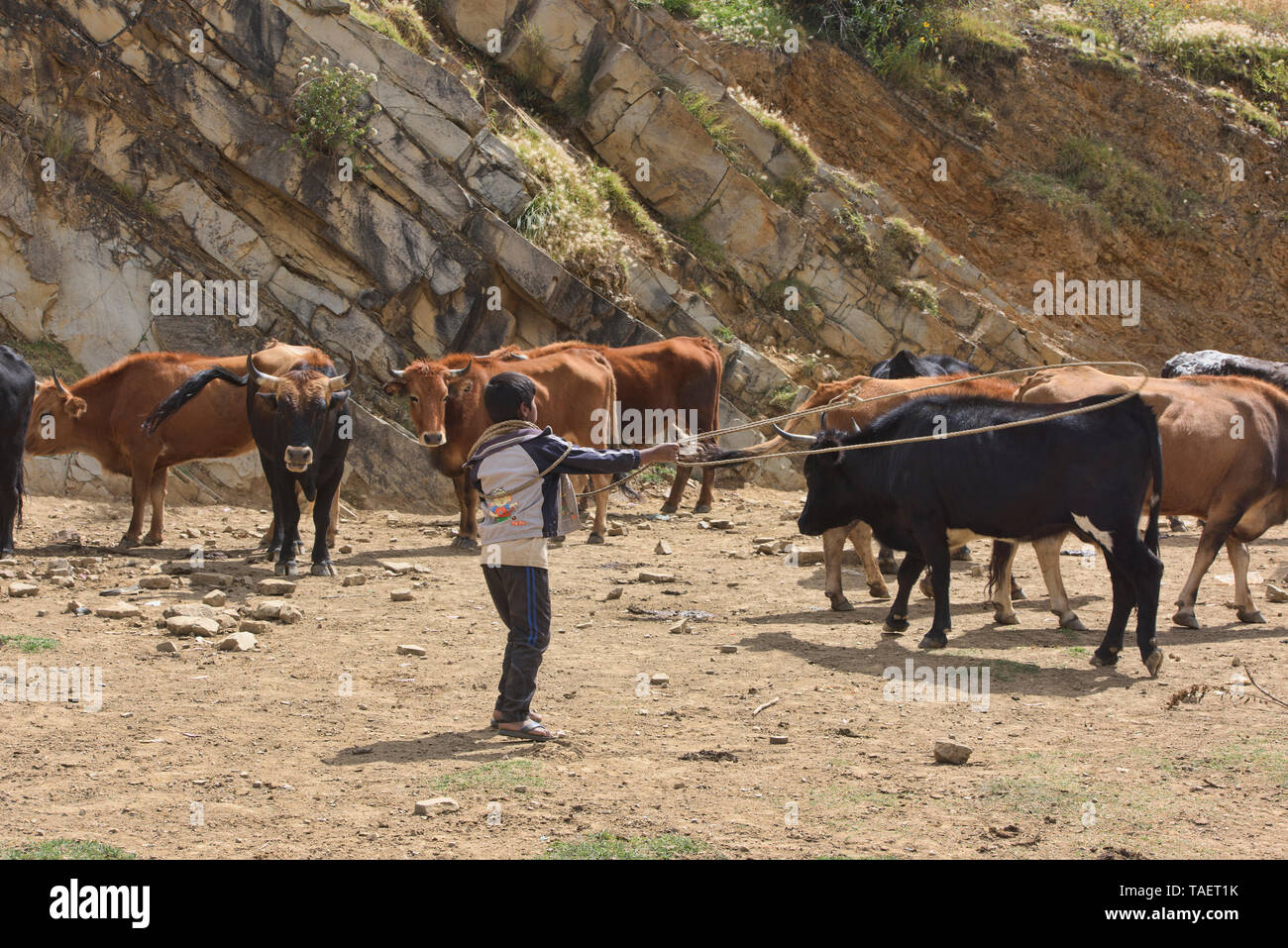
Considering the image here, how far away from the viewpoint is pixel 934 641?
29.6 feet

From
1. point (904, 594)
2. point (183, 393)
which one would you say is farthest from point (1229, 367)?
point (183, 393)

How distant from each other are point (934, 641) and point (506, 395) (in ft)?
13.2

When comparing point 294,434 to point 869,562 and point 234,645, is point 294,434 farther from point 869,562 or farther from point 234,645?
point 869,562

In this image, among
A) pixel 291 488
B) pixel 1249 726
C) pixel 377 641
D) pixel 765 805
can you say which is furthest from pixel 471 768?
pixel 291 488

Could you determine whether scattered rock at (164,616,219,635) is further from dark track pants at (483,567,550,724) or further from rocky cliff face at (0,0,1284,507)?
rocky cliff face at (0,0,1284,507)

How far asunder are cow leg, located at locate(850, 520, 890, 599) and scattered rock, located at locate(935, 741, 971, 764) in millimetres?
4723

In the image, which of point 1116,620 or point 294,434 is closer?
point 1116,620

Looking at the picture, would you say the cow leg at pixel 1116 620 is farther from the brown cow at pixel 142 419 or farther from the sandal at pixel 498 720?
the brown cow at pixel 142 419

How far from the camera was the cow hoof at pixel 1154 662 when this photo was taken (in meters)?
8.18

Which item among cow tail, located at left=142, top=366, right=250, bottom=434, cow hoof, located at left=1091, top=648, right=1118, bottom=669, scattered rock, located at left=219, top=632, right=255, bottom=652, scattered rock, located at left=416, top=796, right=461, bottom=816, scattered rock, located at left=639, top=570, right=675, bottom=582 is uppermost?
cow tail, located at left=142, top=366, right=250, bottom=434

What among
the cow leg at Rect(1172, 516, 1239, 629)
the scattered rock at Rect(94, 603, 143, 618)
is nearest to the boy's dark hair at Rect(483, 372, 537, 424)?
the scattered rock at Rect(94, 603, 143, 618)

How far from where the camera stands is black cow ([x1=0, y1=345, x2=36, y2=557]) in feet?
39.9

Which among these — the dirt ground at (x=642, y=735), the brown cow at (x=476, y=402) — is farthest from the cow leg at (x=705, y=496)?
the dirt ground at (x=642, y=735)

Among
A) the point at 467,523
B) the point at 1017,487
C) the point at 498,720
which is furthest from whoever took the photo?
the point at 467,523
